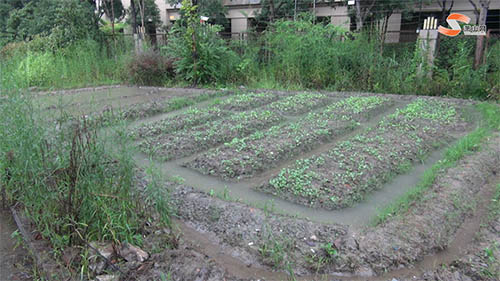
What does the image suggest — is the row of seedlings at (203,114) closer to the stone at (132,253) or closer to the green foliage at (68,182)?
the green foliage at (68,182)

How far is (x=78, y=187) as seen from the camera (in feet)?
8.20

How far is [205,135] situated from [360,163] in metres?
2.02

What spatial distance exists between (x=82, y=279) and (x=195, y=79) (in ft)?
23.2

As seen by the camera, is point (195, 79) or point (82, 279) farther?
point (195, 79)

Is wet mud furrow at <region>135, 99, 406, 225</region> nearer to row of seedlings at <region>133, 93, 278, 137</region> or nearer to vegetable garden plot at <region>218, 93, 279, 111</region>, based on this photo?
row of seedlings at <region>133, 93, 278, 137</region>

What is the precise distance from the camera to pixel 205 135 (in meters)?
4.88

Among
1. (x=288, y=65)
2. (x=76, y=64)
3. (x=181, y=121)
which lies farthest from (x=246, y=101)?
(x=76, y=64)

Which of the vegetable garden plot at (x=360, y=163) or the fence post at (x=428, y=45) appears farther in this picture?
the fence post at (x=428, y=45)

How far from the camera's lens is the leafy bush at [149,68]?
9.07 m

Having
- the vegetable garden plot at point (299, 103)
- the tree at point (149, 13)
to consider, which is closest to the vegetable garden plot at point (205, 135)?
the vegetable garden plot at point (299, 103)

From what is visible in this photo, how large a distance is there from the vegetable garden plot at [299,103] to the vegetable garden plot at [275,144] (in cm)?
44

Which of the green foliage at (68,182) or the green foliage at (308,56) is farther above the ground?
the green foliage at (308,56)

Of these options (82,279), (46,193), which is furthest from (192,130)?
(82,279)

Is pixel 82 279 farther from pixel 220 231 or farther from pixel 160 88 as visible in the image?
pixel 160 88
